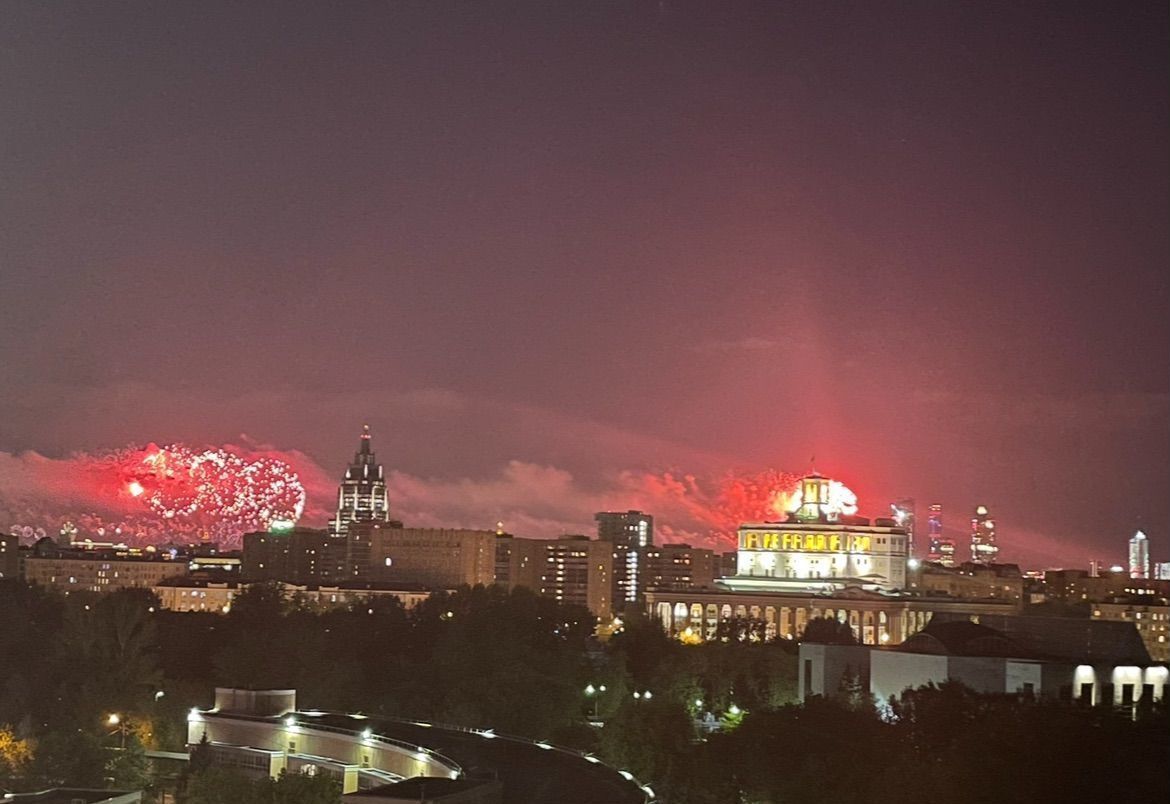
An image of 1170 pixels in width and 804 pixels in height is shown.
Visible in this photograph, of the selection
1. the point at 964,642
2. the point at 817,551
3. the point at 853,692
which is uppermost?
the point at 817,551

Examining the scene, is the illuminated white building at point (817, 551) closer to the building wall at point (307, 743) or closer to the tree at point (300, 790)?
the building wall at point (307, 743)

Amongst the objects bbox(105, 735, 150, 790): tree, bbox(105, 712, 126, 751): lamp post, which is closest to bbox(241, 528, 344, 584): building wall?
bbox(105, 712, 126, 751): lamp post

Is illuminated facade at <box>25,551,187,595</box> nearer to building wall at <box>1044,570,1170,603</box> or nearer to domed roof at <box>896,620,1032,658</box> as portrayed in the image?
building wall at <box>1044,570,1170,603</box>

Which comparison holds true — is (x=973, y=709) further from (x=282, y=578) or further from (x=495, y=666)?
(x=282, y=578)

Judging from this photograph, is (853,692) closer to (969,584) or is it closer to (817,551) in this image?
(817,551)

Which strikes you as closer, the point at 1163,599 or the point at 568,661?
the point at 568,661

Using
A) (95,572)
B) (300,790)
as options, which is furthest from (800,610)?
(95,572)

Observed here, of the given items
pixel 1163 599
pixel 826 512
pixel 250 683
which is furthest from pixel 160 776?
pixel 1163 599
